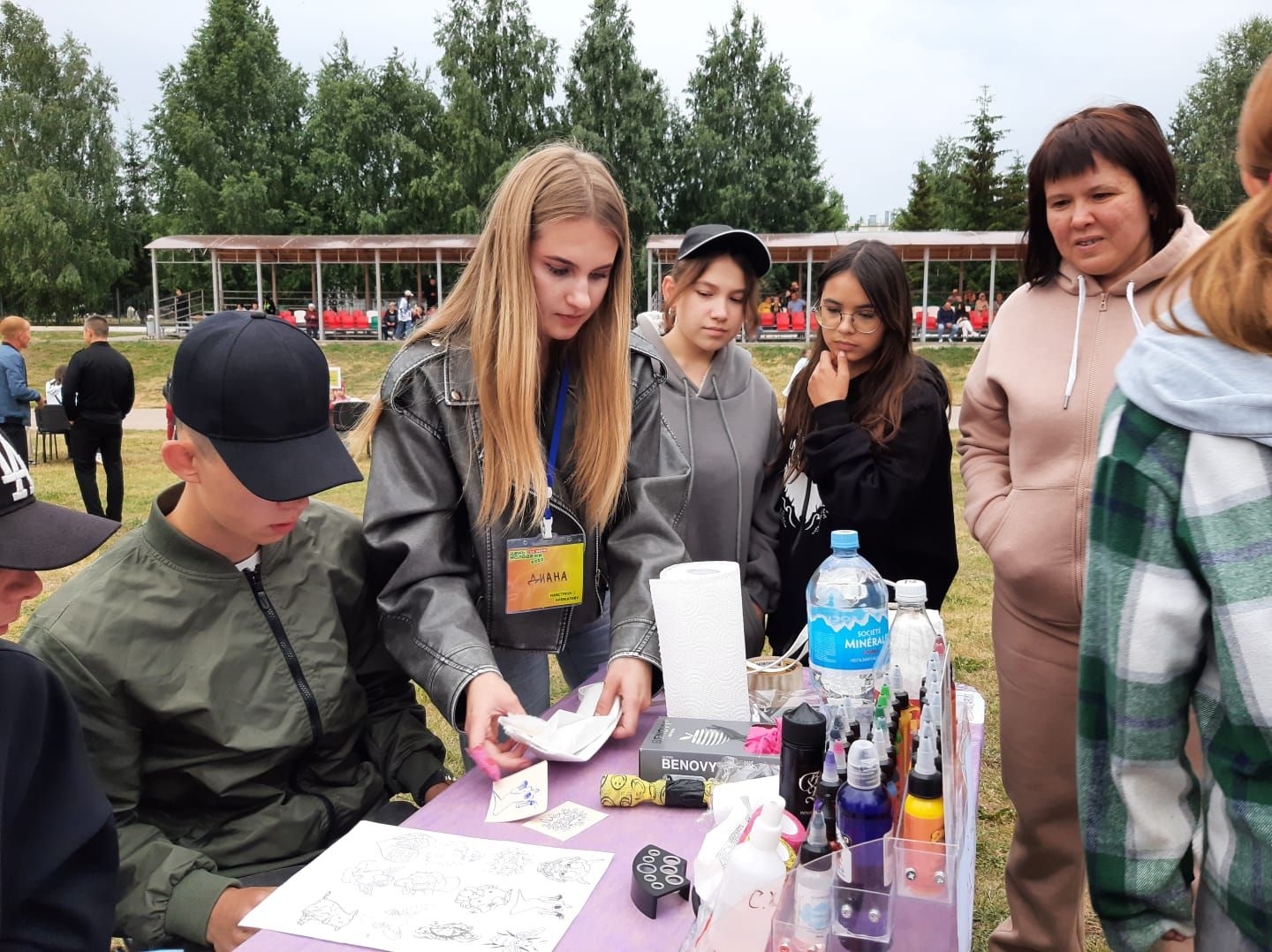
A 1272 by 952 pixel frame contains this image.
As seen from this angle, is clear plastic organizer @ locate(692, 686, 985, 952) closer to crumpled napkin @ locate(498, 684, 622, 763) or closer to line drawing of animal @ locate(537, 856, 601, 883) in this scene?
line drawing of animal @ locate(537, 856, 601, 883)

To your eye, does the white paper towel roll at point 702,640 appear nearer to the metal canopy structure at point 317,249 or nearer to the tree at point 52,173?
the metal canopy structure at point 317,249

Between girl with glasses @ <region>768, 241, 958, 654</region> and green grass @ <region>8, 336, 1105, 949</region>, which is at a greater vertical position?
girl with glasses @ <region>768, 241, 958, 654</region>

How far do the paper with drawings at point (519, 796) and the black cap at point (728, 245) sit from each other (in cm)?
159

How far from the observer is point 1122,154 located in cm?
210

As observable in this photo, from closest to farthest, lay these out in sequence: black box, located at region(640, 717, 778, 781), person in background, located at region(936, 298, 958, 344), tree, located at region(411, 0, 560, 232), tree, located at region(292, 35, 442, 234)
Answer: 1. black box, located at region(640, 717, 778, 781)
2. person in background, located at region(936, 298, 958, 344)
3. tree, located at region(411, 0, 560, 232)
4. tree, located at region(292, 35, 442, 234)

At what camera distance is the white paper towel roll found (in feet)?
5.87

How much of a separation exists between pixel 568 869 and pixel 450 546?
2.38 ft

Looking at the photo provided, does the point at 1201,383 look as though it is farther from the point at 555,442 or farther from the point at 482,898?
the point at 555,442

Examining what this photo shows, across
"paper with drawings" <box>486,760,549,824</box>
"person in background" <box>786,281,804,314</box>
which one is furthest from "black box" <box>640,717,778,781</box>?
"person in background" <box>786,281,804,314</box>

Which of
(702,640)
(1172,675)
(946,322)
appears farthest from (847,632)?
(946,322)

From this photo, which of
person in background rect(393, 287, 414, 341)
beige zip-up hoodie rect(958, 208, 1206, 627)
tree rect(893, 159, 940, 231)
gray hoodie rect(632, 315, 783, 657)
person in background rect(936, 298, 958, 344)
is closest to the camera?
beige zip-up hoodie rect(958, 208, 1206, 627)

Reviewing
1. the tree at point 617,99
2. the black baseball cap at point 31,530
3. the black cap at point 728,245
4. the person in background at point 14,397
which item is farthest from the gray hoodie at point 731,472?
the tree at point 617,99

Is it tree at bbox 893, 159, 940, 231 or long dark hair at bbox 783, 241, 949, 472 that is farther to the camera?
tree at bbox 893, 159, 940, 231

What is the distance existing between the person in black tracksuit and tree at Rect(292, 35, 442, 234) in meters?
27.0
